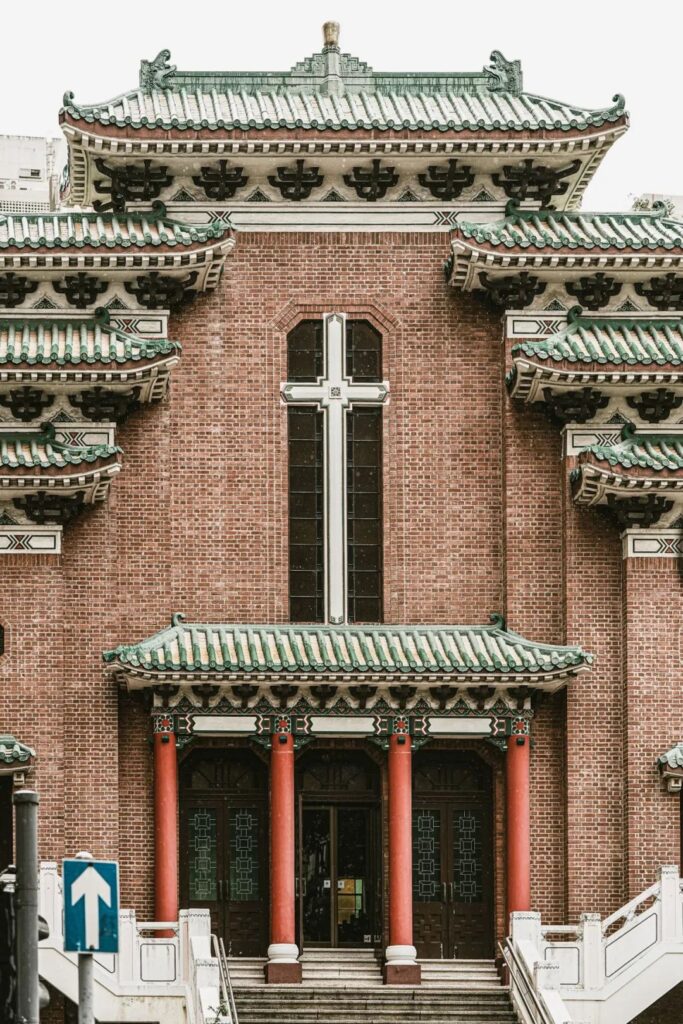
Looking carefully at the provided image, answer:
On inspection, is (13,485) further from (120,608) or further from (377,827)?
(377,827)

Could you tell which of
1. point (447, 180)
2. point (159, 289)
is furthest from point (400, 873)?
point (447, 180)

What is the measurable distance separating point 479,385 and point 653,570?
14.7ft

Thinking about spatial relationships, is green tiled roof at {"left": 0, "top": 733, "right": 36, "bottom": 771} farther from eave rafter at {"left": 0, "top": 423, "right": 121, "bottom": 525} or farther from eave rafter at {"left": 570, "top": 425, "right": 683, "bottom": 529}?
eave rafter at {"left": 570, "top": 425, "right": 683, "bottom": 529}

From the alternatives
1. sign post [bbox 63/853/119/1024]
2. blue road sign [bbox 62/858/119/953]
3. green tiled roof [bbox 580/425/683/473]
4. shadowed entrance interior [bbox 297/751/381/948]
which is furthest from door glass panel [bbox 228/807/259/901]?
blue road sign [bbox 62/858/119/953]

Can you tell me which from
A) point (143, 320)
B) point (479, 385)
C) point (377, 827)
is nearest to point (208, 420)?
point (143, 320)

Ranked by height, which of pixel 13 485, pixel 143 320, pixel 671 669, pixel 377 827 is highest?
pixel 143 320

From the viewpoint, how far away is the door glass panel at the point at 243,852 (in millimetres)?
36906

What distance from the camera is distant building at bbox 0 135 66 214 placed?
102 m

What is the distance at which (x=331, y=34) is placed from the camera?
4109 centimetres

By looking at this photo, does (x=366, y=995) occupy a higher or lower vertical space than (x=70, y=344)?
lower

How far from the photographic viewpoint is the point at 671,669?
36.9 meters

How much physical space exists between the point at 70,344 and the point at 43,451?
2057mm

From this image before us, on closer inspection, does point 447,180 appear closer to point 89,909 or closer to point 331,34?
point 331,34

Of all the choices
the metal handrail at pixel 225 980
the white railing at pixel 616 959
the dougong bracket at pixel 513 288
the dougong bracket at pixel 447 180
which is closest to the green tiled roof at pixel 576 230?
the dougong bracket at pixel 513 288
